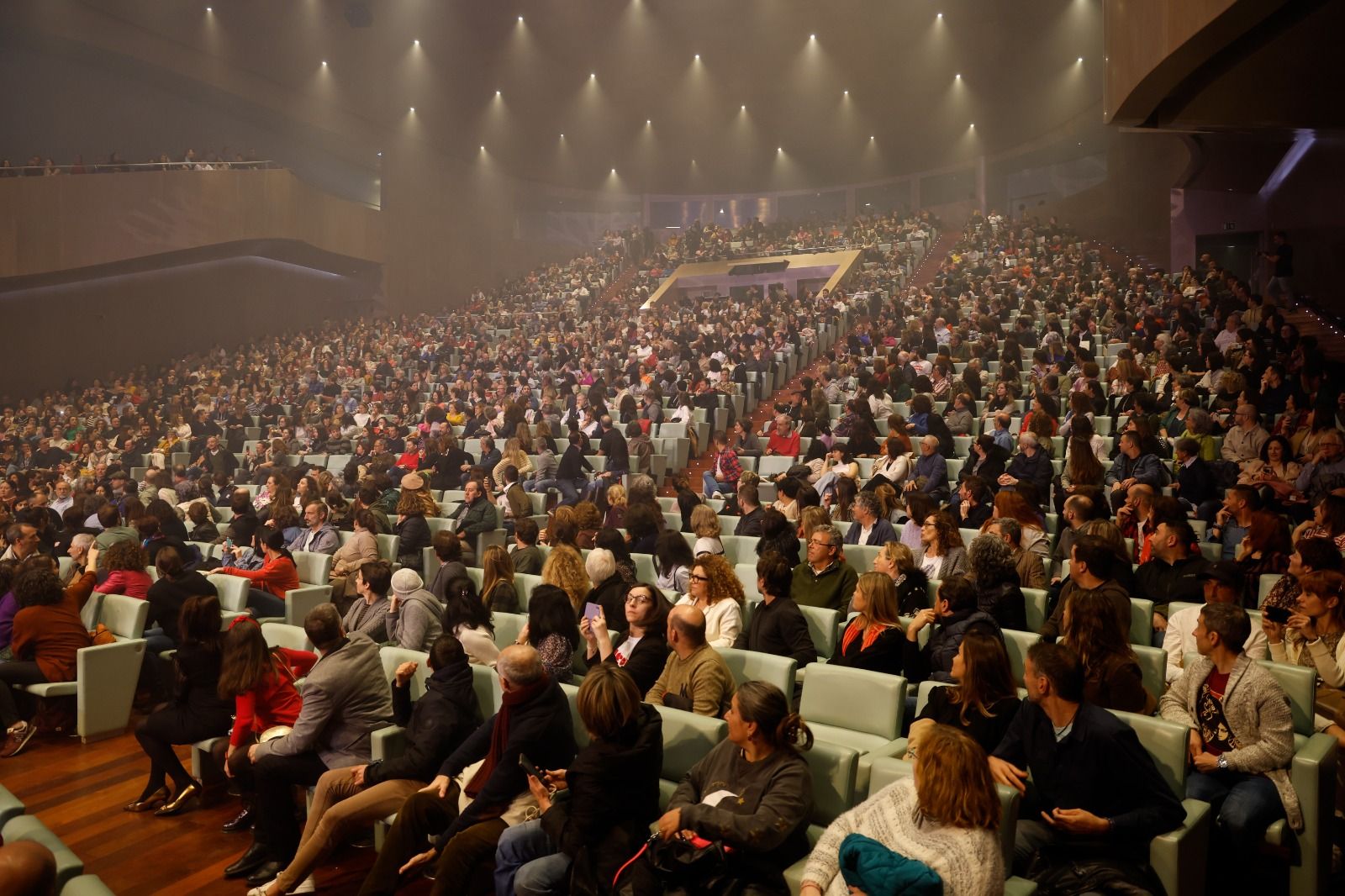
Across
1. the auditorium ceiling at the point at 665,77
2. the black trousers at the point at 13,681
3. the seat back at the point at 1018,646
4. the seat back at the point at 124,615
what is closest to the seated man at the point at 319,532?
the seat back at the point at 124,615

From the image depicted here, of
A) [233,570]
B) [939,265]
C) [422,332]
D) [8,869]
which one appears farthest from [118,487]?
[939,265]

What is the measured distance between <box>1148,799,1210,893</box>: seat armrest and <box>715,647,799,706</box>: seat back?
1.33m

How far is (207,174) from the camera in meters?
18.4

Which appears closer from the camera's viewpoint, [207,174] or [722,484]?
[722,484]

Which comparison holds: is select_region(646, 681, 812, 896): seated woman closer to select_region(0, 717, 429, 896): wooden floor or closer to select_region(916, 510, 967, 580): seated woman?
select_region(0, 717, 429, 896): wooden floor

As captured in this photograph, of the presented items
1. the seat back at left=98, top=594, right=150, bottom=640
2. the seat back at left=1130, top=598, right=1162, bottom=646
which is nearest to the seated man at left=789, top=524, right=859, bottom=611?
the seat back at left=1130, top=598, right=1162, bottom=646

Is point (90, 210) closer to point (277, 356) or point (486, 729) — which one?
point (277, 356)

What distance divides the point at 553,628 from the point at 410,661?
1.98ft

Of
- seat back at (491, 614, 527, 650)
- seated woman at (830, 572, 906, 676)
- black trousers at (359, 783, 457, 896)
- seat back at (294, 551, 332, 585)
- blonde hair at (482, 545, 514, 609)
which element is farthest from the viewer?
seat back at (294, 551, 332, 585)

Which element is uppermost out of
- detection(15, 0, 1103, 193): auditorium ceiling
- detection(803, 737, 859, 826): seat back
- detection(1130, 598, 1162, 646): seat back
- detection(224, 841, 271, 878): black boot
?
detection(15, 0, 1103, 193): auditorium ceiling

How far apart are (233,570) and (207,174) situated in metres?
14.6

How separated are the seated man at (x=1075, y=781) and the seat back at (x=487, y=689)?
1885 millimetres

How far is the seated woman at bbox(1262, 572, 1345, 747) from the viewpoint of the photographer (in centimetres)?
344

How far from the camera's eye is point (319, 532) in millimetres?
6961
